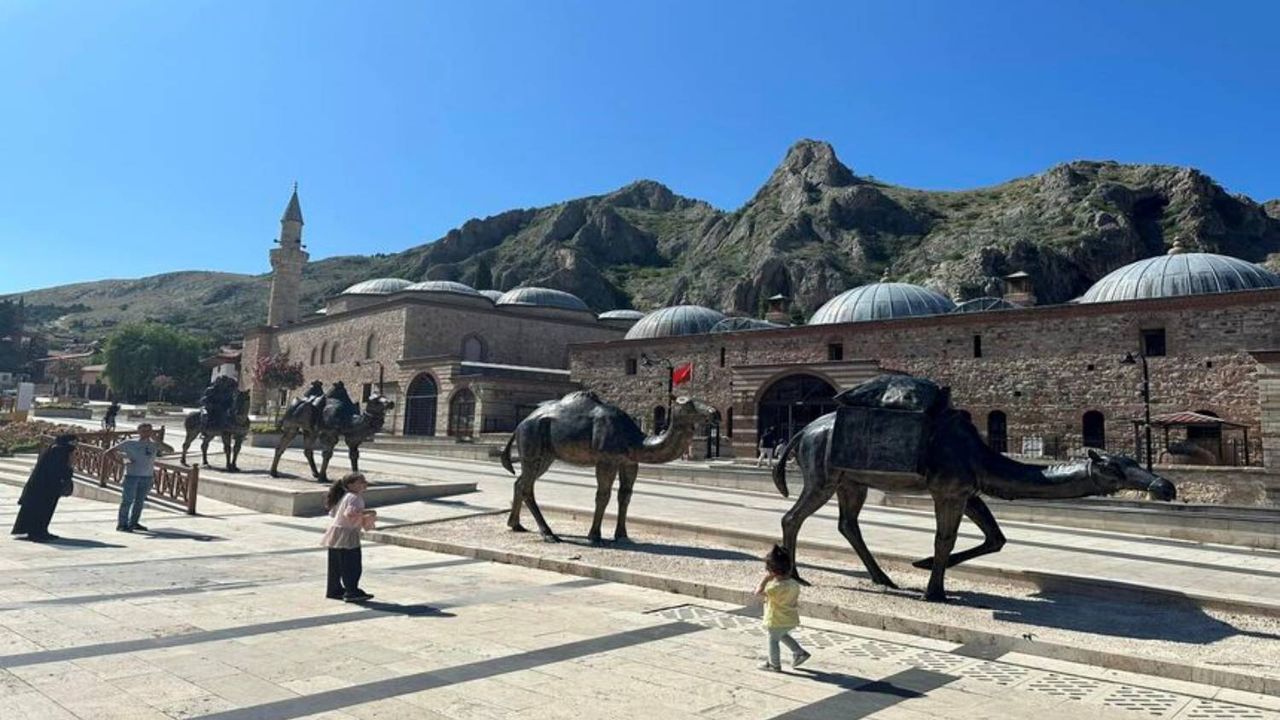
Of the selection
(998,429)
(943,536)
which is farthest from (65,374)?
(943,536)

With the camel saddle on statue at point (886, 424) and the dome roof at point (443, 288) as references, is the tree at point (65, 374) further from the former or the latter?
the camel saddle on statue at point (886, 424)

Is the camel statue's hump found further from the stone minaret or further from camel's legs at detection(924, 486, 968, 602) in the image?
the stone minaret

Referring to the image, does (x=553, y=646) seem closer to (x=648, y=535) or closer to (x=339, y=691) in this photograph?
(x=339, y=691)

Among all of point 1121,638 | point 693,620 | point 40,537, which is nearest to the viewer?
point 1121,638

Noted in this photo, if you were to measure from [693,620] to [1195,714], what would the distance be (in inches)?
140

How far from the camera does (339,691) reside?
4.60 meters

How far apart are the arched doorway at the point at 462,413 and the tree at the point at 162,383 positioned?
34640 mm

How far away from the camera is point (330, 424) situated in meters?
16.6

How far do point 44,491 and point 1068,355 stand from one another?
2843cm

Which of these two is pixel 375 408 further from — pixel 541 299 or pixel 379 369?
pixel 541 299

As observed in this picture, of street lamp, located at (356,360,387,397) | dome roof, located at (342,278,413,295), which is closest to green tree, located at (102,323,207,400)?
dome roof, located at (342,278,413,295)

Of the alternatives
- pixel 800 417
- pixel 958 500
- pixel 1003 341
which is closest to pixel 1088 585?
pixel 958 500

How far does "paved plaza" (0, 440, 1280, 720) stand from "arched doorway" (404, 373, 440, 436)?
35.4 meters

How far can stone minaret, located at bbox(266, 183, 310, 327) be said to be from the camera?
60156 mm
